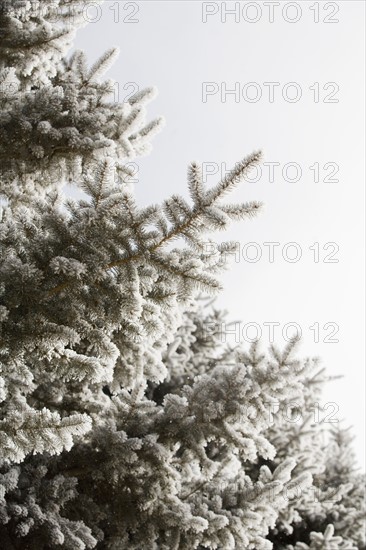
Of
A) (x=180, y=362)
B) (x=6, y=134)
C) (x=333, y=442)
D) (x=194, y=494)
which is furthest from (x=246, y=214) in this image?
(x=333, y=442)

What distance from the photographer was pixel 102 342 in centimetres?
324

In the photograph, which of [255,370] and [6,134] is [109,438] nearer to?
[255,370]

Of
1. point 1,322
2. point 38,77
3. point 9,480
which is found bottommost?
point 9,480

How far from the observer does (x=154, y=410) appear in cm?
478

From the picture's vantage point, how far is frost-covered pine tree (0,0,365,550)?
3.16 metres

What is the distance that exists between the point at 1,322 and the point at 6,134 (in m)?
1.87

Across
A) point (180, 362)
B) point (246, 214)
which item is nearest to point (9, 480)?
point (246, 214)

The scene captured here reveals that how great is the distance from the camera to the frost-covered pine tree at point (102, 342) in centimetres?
316

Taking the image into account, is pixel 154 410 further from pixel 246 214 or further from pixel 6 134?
pixel 6 134

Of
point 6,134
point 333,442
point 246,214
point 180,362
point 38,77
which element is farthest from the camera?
point 333,442

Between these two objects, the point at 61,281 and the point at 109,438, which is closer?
the point at 61,281

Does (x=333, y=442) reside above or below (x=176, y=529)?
above

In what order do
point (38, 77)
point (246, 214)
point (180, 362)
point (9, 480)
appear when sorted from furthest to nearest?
point (180, 362) < point (38, 77) < point (9, 480) < point (246, 214)

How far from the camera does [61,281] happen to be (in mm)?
3250
